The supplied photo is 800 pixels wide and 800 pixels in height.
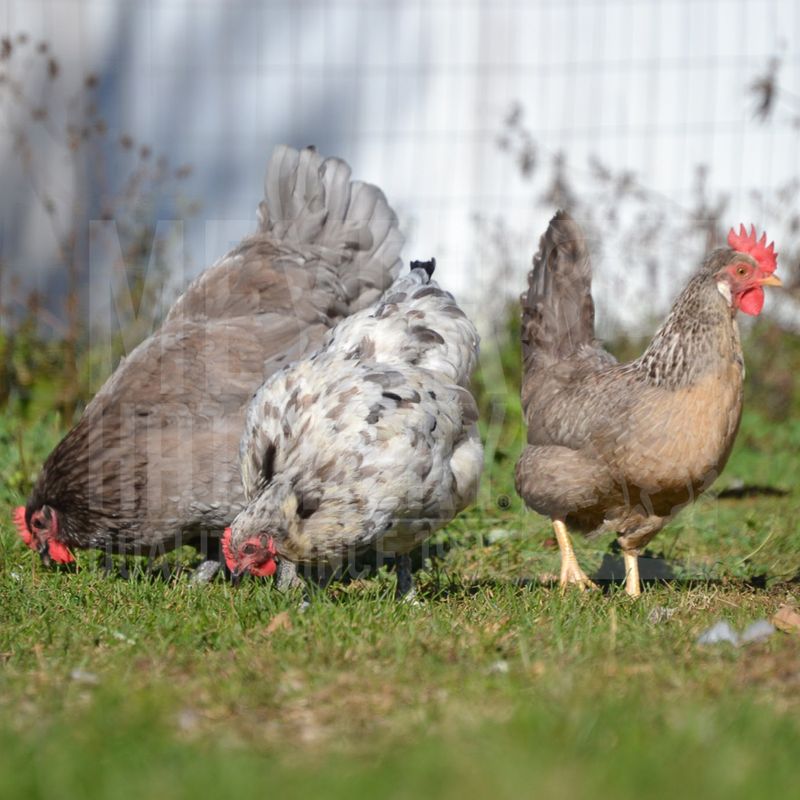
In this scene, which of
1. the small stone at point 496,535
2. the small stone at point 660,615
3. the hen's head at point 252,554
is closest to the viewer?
the small stone at point 660,615

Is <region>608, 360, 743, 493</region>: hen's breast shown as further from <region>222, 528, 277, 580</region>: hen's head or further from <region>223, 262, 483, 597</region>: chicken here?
<region>222, 528, 277, 580</region>: hen's head

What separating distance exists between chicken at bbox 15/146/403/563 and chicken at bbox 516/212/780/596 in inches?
48.0

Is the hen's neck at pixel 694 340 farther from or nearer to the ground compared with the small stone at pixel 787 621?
farther from the ground

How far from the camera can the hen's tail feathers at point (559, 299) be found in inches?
219

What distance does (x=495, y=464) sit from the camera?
740 centimetres

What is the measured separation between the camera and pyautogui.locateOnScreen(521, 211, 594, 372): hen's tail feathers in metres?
5.57

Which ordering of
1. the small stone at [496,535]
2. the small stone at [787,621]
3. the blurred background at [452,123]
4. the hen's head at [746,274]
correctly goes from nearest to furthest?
the small stone at [787,621] → the hen's head at [746,274] → the small stone at [496,535] → the blurred background at [452,123]

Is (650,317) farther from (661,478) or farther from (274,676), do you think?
(274,676)

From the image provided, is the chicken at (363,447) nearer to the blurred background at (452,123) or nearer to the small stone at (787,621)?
the small stone at (787,621)

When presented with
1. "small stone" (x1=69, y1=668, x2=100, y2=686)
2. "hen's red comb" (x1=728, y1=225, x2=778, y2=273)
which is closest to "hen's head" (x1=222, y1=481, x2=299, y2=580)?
"small stone" (x1=69, y1=668, x2=100, y2=686)

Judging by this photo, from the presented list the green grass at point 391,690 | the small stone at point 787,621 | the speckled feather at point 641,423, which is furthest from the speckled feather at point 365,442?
the small stone at point 787,621

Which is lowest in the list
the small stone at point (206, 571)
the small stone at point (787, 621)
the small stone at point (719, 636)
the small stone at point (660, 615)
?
the small stone at point (206, 571)

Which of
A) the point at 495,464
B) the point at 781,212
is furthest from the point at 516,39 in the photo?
the point at 495,464

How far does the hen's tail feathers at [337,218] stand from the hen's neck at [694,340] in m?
1.74
